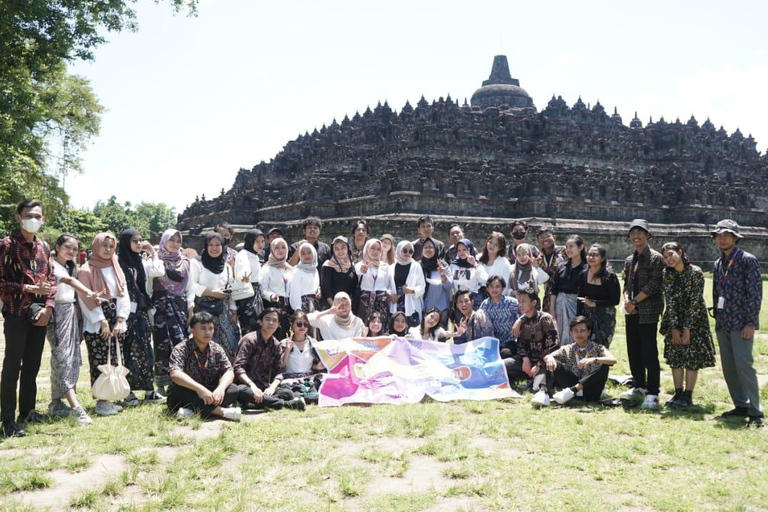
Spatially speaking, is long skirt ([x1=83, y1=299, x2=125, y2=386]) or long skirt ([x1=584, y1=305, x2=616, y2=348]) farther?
long skirt ([x1=584, y1=305, x2=616, y2=348])

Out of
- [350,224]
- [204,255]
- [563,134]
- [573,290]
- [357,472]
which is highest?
[563,134]

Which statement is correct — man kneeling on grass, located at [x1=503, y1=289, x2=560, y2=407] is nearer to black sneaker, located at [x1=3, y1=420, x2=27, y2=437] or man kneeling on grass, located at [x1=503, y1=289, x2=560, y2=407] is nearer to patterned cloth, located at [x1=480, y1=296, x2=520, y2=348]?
patterned cloth, located at [x1=480, y1=296, x2=520, y2=348]

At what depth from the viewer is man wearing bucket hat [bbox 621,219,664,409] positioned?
27.7ft

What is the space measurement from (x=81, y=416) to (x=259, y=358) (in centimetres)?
231

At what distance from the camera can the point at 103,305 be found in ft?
27.3

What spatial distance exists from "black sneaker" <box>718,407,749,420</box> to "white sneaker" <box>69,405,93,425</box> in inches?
305

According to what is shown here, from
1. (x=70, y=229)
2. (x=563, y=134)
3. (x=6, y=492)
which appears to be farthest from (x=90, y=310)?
(x=70, y=229)

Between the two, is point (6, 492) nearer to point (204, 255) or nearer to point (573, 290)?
point (204, 255)

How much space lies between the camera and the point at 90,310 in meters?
8.02

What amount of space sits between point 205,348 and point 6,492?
2866mm

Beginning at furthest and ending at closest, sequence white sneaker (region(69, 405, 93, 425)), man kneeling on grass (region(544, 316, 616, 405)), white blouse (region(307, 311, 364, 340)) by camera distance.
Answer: white blouse (region(307, 311, 364, 340))
man kneeling on grass (region(544, 316, 616, 405))
white sneaker (region(69, 405, 93, 425))

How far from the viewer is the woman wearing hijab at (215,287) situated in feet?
30.7

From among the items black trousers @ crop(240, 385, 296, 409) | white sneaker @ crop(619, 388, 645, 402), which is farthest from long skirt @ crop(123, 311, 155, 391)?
white sneaker @ crop(619, 388, 645, 402)

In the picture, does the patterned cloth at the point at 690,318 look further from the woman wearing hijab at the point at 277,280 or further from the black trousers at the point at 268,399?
the woman wearing hijab at the point at 277,280
